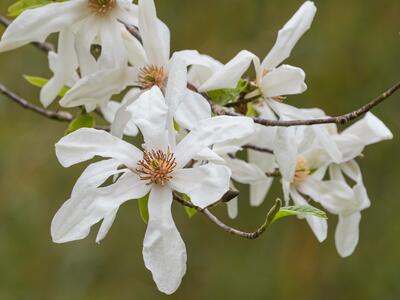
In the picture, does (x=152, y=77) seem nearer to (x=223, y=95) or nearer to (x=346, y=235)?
(x=223, y=95)

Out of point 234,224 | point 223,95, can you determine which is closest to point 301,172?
point 223,95

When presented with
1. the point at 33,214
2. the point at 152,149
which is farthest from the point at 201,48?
the point at 152,149

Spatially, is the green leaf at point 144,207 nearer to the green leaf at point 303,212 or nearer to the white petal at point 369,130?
the green leaf at point 303,212

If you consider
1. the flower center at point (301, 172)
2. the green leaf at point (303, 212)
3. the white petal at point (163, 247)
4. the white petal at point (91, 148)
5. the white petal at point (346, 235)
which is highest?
the white petal at point (91, 148)

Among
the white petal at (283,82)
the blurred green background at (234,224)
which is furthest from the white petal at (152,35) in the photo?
the blurred green background at (234,224)

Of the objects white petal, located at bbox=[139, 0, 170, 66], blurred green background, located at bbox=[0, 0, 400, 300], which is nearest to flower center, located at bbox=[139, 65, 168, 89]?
white petal, located at bbox=[139, 0, 170, 66]

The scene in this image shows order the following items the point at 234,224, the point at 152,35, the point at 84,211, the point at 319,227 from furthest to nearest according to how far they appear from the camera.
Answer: the point at 234,224 < the point at 319,227 < the point at 152,35 < the point at 84,211

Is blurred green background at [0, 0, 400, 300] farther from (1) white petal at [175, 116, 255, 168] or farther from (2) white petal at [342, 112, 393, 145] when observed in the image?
(1) white petal at [175, 116, 255, 168]
